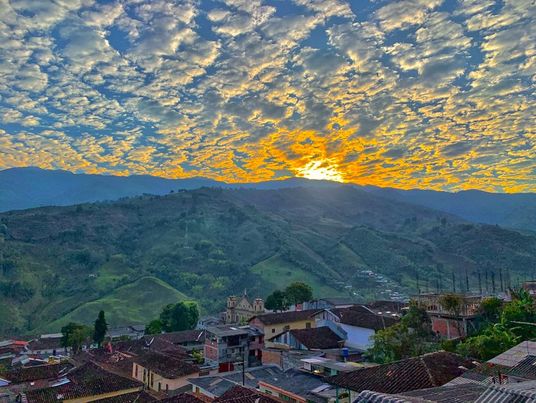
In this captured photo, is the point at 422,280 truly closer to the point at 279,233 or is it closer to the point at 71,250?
the point at 279,233

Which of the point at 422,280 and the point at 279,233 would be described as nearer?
the point at 422,280

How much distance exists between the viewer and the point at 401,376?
2114 cm

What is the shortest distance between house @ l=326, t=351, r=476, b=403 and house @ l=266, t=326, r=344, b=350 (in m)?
23.1

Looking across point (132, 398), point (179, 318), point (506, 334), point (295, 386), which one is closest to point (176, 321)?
point (179, 318)

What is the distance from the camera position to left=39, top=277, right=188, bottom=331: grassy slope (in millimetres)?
103994

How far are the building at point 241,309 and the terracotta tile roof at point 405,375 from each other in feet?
208

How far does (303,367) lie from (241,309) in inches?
2175

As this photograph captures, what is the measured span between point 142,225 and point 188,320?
396 feet

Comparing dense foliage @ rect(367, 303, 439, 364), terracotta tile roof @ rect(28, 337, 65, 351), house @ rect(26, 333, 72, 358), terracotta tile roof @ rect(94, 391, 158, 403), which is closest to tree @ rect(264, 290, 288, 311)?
house @ rect(26, 333, 72, 358)

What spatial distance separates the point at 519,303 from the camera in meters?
32.2

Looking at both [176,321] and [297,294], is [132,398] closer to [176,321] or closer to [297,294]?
[176,321]

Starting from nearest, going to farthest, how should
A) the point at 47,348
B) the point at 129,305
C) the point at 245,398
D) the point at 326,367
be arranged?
the point at 245,398 < the point at 326,367 < the point at 47,348 < the point at 129,305

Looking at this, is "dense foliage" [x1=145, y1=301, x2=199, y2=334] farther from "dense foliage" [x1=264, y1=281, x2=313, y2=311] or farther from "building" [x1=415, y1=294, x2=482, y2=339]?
"building" [x1=415, y1=294, x2=482, y2=339]

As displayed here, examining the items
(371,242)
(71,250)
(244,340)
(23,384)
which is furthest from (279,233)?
(23,384)
